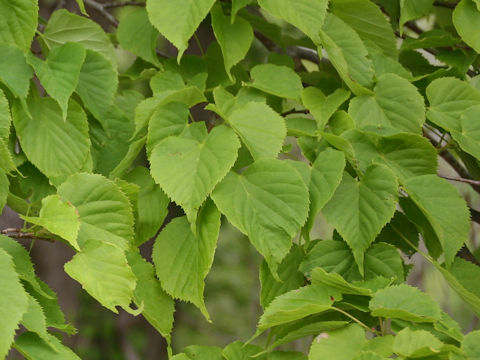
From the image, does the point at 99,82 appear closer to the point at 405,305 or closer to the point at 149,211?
the point at 149,211

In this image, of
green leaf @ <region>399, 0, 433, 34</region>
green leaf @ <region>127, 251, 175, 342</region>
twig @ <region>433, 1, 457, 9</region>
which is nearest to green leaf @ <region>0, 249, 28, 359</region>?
green leaf @ <region>127, 251, 175, 342</region>

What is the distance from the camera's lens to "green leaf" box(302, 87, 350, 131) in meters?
1.16

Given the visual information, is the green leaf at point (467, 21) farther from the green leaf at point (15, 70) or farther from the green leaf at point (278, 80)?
the green leaf at point (15, 70)

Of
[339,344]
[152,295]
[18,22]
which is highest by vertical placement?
[18,22]

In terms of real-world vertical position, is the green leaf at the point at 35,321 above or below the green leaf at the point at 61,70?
below

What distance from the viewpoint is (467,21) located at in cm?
122

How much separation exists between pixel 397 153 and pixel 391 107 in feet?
0.31

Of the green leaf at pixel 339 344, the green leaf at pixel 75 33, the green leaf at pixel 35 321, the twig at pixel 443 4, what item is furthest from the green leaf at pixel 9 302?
the twig at pixel 443 4

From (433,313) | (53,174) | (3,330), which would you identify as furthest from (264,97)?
(3,330)

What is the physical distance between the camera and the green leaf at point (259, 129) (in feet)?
3.46

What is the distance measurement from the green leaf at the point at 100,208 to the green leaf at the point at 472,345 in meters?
0.50

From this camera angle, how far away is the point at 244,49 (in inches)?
47.9

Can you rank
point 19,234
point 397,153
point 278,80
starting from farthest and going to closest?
point 278,80 < point 397,153 < point 19,234

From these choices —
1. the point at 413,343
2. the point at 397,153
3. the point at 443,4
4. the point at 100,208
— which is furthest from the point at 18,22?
the point at 443,4
